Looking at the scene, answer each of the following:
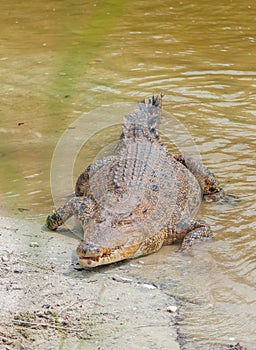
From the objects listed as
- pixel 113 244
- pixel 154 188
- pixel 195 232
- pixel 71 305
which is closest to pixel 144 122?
pixel 154 188

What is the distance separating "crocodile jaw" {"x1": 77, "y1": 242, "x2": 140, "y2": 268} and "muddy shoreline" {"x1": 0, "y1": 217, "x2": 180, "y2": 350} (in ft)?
0.33

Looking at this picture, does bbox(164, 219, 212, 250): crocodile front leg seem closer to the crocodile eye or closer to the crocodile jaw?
the crocodile eye

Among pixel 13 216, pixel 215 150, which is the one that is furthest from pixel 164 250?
pixel 215 150

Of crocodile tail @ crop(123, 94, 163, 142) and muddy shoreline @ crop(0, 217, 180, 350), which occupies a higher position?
crocodile tail @ crop(123, 94, 163, 142)

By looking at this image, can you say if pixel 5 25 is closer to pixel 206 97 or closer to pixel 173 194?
pixel 206 97

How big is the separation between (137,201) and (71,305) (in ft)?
5.29

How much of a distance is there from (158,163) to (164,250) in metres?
1.08

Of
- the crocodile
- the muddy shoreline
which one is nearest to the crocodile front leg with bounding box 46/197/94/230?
the crocodile

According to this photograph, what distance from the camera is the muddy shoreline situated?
3.24 m

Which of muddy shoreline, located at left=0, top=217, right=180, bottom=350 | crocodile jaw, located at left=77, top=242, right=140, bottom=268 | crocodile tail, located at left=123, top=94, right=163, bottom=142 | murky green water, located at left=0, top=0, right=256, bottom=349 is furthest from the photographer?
crocodile tail, located at left=123, top=94, right=163, bottom=142

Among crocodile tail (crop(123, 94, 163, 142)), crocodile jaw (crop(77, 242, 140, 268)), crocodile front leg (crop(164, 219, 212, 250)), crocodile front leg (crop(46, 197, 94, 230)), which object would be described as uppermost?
crocodile tail (crop(123, 94, 163, 142))

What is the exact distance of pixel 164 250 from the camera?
200 inches

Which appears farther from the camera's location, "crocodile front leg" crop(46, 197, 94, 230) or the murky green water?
"crocodile front leg" crop(46, 197, 94, 230)

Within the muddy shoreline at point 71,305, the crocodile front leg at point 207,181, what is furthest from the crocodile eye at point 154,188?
the muddy shoreline at point 71,305
